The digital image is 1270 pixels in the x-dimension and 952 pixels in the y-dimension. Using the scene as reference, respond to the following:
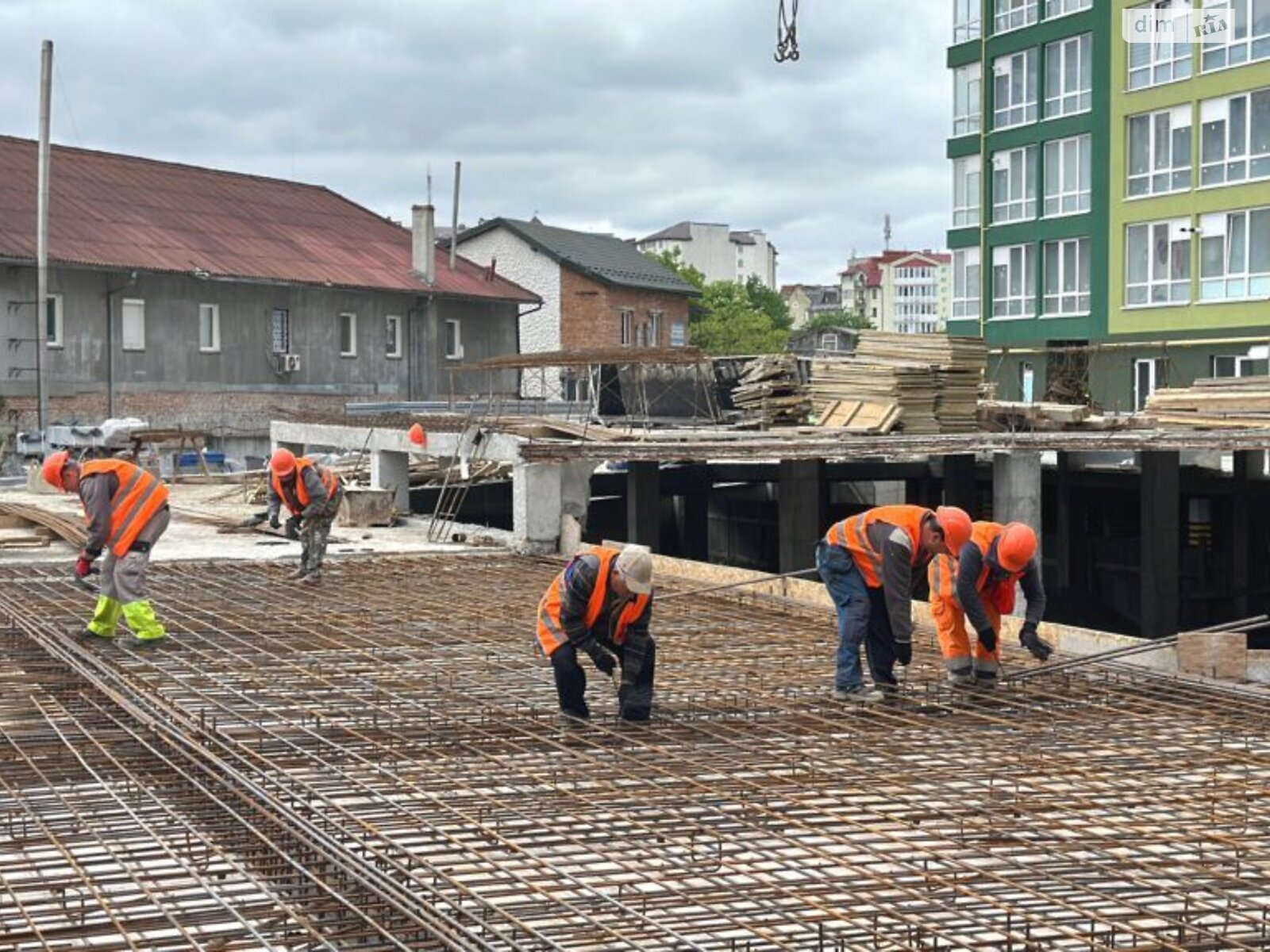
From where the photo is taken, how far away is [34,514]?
1800cm

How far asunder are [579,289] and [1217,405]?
2939cm

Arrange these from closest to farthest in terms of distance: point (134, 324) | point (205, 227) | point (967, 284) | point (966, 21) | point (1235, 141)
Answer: point (1235, 141), point (134, 324), point (205, 227), point (966, 21), point (967, 284)

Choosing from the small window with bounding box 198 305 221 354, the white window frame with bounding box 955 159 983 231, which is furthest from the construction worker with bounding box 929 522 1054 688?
the white window frame with bounding box 955 159 983 231

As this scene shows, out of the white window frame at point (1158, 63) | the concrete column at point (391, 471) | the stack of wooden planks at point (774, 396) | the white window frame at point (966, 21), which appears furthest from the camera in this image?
the white window frame at point (966, 21)

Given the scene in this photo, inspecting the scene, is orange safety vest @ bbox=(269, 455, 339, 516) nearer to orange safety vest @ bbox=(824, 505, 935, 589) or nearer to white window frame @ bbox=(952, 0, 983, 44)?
orange safety vest @ bbox=(824, 505, 935, 589)

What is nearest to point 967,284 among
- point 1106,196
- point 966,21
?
point 1106,196

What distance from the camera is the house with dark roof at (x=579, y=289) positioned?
47125 millimetres

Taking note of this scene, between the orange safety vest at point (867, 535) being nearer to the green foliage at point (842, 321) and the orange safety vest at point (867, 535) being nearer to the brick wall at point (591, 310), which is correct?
the brick wall at point (591, 310)

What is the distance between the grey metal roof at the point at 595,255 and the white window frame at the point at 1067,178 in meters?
14.8

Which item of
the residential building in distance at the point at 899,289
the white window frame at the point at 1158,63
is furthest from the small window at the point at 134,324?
the residential building in distance at the point at 899,289

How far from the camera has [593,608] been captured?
24.2 feet

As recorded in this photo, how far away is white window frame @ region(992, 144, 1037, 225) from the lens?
36.3 meters

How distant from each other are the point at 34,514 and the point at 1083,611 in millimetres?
13142

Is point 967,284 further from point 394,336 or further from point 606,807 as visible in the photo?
point 606,807
